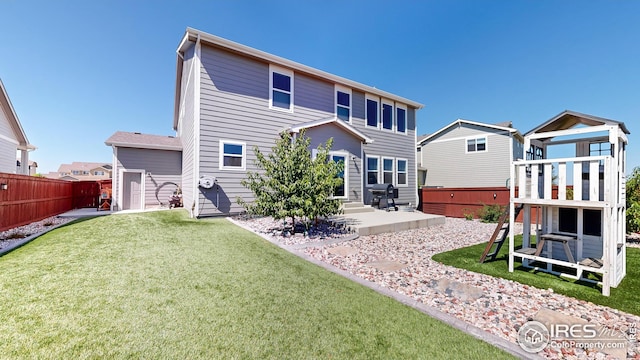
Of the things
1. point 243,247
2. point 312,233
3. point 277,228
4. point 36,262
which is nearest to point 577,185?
point 312,233

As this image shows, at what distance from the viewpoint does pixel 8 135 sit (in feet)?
38.7

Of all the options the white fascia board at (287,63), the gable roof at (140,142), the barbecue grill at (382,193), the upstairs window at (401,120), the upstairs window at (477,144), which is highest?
the white fascia board at (287,63)

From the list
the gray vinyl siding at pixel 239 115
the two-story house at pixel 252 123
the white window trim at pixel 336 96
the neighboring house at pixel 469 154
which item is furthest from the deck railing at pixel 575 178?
the neighboring house at pixel 469 154

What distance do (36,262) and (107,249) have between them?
901 millimetres

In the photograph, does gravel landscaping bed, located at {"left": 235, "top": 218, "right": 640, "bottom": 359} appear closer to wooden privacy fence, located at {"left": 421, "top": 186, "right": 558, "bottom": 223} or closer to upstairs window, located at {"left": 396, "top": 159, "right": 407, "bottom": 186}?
wooden privacy fence, located at {"left": 421, "top": 186, "right": 558, "bottom": 223}

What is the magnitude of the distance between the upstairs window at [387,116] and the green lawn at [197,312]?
37.0ft

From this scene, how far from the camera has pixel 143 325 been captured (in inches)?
90.7

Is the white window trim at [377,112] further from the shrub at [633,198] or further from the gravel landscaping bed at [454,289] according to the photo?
the shrub at [633,198]

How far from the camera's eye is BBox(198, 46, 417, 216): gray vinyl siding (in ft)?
28.9

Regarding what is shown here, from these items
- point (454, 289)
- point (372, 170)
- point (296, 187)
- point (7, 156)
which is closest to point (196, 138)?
point (296, 187)

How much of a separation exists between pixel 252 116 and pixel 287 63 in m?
2.81

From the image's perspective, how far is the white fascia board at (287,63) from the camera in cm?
864

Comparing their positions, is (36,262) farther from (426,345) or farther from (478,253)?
(478,253)

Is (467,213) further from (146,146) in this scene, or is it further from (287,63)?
(146,146)
